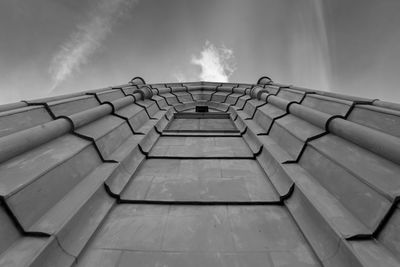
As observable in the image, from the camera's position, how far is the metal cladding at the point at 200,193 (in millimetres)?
2619

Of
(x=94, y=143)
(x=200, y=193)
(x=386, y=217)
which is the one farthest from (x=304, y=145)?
(x=94, y=143)

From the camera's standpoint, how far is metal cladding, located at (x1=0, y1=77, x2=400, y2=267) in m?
2.62

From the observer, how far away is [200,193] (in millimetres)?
4270

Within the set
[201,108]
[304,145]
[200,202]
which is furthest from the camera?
[201,108]

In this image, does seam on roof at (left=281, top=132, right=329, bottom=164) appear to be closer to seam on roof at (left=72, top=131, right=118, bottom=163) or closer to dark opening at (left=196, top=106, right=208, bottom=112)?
seam on roof at (left=72, top=131, right=118, bottom=163)

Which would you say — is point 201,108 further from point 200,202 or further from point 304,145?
point 200,202

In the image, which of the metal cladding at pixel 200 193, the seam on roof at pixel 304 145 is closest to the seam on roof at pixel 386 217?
the metal cladding at pixel 200 193

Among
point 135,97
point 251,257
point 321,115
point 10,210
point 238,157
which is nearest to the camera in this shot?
point 10,210

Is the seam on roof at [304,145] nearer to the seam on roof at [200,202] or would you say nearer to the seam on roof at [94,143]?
the seam on roof at [200,202]

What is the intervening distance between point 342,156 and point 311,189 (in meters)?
1.02

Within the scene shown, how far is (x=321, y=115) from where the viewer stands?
203 inches

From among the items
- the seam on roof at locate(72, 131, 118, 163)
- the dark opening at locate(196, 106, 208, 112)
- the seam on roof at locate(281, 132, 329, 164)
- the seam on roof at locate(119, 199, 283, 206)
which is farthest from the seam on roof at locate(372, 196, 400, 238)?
the dark opening at locate(196, 106, 208, 112)

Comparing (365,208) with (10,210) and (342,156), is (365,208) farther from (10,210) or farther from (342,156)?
(10,210)

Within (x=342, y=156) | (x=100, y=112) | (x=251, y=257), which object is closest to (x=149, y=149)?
(x=100, y=112)
